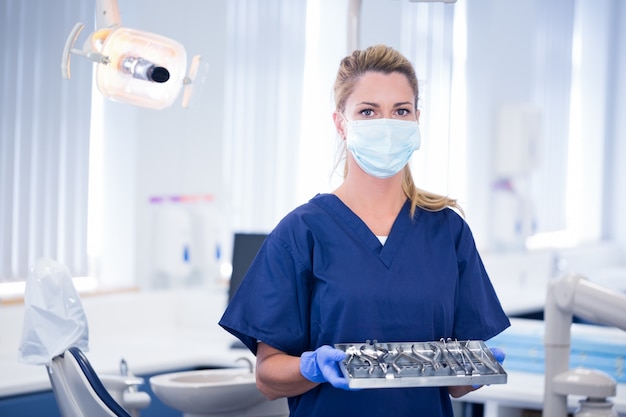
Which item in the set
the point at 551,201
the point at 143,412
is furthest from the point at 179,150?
the point at 551,201

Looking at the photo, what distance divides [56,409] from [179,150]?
1.44 meters

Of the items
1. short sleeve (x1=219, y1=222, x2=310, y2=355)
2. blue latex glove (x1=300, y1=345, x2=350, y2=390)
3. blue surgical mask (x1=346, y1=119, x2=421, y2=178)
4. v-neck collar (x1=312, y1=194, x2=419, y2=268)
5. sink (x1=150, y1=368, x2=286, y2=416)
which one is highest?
blue surgical mask (x1=346, y1=119, x2=421, y2=178)

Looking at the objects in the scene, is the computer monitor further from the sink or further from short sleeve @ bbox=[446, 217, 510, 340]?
short sleeve @ bbox=[446, 217, 510, 340]

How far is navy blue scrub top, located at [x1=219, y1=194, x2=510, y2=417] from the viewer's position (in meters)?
1.79

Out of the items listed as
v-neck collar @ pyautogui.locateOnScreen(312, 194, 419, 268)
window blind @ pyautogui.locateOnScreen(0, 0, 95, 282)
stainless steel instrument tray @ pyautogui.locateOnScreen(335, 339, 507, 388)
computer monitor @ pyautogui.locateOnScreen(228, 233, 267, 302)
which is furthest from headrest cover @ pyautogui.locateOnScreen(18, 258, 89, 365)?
window blind @ pyautogui.locateOnScreen(0, 0, 95, 282)

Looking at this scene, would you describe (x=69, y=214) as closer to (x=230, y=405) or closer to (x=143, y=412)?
(x=143, y=412)

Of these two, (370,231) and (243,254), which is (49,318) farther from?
(243,254)

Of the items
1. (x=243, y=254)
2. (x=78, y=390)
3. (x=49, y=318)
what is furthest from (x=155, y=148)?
(x=78, y=390)

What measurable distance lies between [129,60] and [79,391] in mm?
842

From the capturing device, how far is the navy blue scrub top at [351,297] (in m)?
1.79

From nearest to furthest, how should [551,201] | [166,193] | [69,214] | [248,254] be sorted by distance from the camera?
[248,254] < [69,214] < [166,193] < [551,201]

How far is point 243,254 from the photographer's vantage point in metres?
3.21

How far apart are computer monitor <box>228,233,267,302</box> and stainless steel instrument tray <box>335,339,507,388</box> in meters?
1.52

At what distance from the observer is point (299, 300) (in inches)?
72.1
